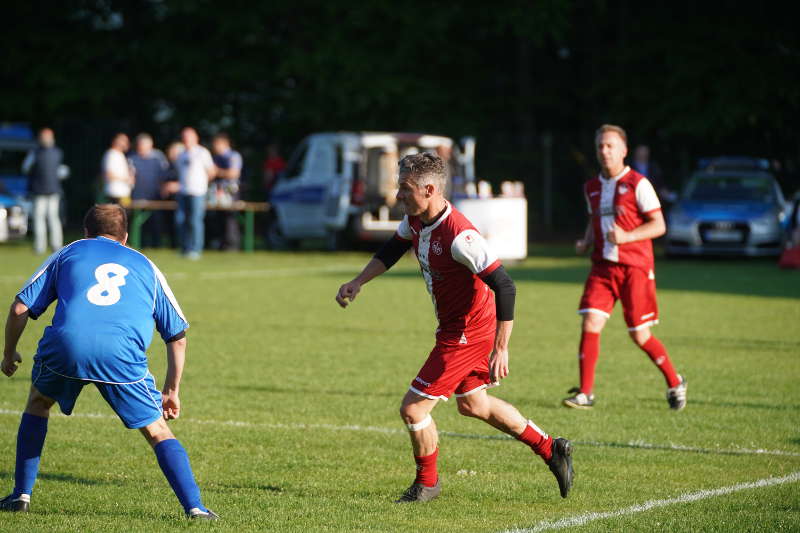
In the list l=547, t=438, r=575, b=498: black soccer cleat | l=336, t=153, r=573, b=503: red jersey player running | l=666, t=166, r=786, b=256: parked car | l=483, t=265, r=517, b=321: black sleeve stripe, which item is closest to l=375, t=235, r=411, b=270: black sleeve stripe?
l=336, t=153, r=573, b=503: red jersey player running

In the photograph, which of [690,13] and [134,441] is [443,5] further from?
[134,441]

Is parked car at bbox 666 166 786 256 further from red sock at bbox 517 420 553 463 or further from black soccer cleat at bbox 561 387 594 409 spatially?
red sock at bbox 517 420 553 463

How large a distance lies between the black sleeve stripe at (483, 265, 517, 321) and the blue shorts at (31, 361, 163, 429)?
162cm

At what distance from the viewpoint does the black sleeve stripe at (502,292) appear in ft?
21.6

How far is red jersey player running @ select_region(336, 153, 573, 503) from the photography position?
6.61m

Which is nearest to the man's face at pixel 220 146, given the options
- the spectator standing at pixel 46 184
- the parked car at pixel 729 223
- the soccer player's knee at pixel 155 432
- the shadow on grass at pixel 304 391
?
the spectator standing at pixel 46 184

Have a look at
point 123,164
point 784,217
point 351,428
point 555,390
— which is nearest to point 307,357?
point 555,390

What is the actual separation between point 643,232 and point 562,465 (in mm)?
3105

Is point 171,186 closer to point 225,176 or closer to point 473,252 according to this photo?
point 225,176

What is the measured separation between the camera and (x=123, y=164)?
962 inches

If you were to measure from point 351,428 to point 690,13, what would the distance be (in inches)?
1177

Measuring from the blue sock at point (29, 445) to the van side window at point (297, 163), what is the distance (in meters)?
21.1

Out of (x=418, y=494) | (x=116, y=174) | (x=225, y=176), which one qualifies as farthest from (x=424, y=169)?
(x=225, y=176)

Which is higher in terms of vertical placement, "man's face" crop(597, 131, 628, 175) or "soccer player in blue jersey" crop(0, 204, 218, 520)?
"man's face" crop(597, 131, 628, 175)
